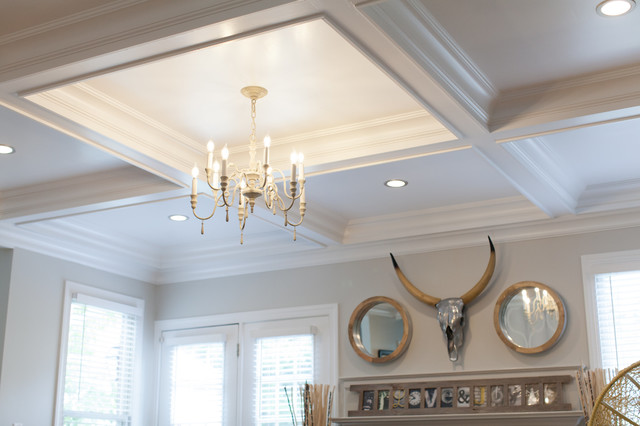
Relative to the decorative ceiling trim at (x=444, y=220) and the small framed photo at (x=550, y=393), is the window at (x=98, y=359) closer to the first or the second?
the decorative ceiling trim at (x=444, y=220)

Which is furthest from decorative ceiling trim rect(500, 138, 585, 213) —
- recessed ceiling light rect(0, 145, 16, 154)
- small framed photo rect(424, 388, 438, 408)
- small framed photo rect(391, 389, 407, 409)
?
recessed ceiling light rect(0, 145, 16, 154)

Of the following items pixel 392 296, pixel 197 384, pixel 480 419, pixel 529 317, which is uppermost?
pixel 392 296

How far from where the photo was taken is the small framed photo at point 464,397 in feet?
18.1

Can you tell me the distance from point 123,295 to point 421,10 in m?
4.35

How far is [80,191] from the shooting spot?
5.05 m

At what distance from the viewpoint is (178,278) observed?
7.03 meters

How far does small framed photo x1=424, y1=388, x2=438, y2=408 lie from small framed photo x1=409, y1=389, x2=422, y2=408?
0.05 meters

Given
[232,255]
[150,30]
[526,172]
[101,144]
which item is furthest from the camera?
[232,255]

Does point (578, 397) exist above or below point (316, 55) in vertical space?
below

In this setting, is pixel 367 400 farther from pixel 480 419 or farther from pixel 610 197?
pixel 610 197

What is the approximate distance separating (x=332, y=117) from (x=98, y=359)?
3154mm

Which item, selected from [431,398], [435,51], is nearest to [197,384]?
[431,398]

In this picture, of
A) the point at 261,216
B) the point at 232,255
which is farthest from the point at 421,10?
the point at 232,255

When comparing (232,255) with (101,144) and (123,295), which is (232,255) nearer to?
(123,295)
